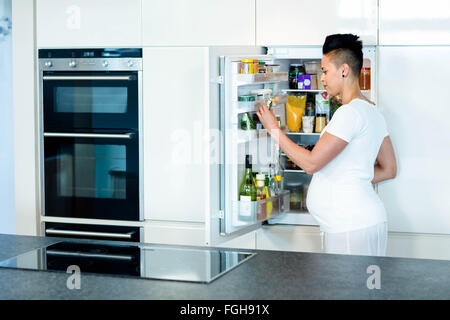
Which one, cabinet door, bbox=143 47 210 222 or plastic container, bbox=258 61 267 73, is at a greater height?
plastic container, bbox=258 61 267 73

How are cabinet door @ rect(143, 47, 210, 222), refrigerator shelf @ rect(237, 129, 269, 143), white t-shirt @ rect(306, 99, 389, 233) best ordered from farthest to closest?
cabinet door @ rect(143, 47, 210, 222) < refrigerator shelf @ rect(237, 129, 269, 143) < white t-shirt @ rect(306, 99, 389, 233)

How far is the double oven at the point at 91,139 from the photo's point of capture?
126 inches

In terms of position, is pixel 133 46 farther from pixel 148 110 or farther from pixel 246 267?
pixel 246 267

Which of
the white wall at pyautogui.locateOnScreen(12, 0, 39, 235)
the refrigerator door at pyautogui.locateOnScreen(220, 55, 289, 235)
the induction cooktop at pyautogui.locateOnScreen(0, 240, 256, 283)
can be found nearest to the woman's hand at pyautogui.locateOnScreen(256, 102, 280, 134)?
the refrigerator door at pyautogui.locateOnScreen(220, 55, 289, 235)

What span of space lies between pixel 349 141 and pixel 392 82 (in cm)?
75

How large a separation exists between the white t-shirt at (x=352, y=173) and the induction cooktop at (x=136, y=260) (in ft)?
2.40

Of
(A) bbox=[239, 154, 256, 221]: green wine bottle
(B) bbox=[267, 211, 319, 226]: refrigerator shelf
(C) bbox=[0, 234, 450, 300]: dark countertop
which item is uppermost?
(A) bbox=[239, 154, 256, 221]: green wine bottle

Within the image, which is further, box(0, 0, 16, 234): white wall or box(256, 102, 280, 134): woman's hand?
box(0, 0, 16, 234): white wall

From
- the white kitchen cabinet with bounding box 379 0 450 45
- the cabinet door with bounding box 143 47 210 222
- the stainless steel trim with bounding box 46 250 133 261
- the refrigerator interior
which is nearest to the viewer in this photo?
the stainless steel trim with bounding box 46 250 133 261

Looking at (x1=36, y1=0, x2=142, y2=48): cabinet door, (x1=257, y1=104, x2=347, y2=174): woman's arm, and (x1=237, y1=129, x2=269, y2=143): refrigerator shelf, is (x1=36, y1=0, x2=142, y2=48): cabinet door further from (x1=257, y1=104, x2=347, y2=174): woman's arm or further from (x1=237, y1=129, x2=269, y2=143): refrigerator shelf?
(x1=257, y1=104, x2=347, y2=174): woman's arm

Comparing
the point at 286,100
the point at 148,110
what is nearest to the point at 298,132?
the point at 286,100

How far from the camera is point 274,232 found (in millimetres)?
3066

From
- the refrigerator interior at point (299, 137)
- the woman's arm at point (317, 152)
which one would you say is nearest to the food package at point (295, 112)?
the refrigerator interior at point (299, 137)

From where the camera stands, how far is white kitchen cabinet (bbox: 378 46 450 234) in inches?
114
